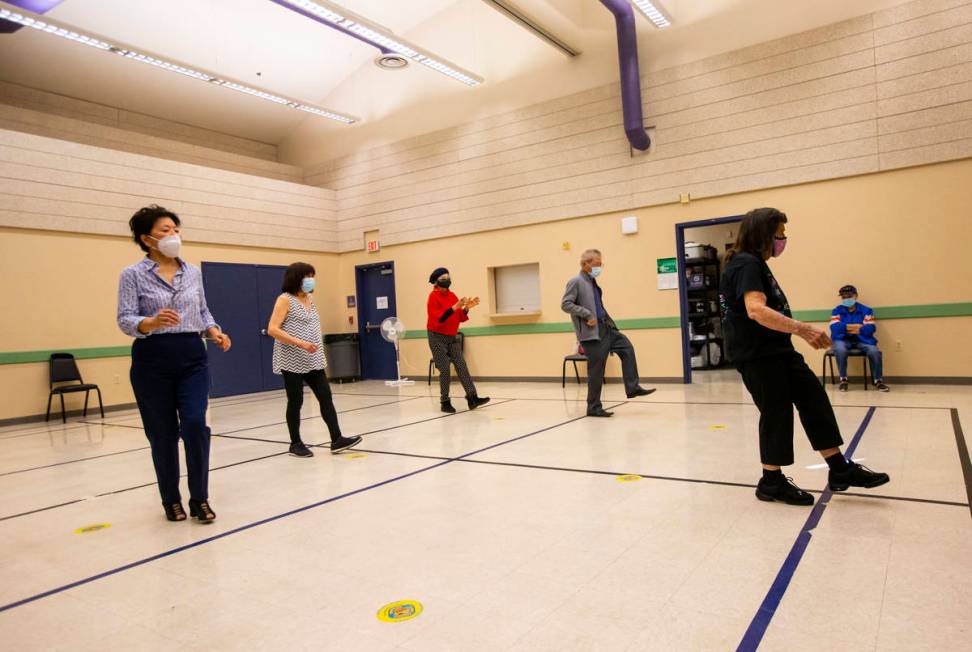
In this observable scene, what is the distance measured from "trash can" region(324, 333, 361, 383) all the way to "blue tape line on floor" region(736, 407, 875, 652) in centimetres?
885

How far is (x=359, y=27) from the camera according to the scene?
6.98 meters

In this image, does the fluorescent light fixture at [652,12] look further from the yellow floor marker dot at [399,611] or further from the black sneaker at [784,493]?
the yellow floor marker dot at [399,611]

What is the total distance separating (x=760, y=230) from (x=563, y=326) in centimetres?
605

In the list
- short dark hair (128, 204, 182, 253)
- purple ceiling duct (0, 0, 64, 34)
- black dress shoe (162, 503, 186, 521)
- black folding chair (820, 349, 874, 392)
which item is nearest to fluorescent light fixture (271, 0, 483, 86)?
purple ceiling duct (0, 0, 64, 34)

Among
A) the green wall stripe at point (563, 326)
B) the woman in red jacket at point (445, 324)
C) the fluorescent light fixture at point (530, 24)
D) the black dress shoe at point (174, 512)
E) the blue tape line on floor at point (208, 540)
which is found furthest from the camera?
the fluorescent light fixture at point (530, 24)

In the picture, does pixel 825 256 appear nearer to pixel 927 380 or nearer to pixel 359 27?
pixel 927 380

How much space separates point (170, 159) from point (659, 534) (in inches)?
392

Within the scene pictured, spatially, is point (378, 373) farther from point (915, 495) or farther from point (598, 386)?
point (915, 495)

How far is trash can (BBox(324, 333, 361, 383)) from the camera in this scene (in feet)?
35.0

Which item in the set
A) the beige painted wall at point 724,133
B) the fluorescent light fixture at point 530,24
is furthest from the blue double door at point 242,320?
the fluorescent light fixture at point 530,24

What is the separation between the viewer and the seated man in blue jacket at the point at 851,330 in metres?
6.38

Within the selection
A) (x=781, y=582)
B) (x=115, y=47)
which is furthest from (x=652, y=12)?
(x=781, y=582)

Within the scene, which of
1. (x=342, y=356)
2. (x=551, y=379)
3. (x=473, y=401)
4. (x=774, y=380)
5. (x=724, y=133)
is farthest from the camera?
(x=342, y=356)

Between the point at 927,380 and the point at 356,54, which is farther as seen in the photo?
the point at 356,54
